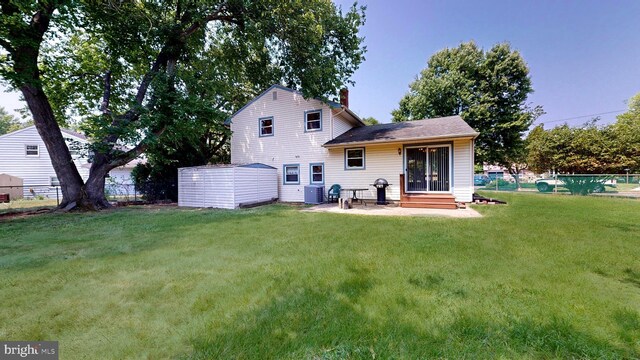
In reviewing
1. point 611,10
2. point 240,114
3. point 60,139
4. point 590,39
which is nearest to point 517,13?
point 611,10

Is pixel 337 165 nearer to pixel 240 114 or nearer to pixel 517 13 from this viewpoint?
pixel 240 114

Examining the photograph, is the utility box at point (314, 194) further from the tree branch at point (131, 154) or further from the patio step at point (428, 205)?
the tree branch at point (131, 154)

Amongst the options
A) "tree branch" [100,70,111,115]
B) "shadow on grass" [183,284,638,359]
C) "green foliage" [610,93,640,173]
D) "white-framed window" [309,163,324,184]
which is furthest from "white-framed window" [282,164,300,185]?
"green foliage" [610,93,640,173]

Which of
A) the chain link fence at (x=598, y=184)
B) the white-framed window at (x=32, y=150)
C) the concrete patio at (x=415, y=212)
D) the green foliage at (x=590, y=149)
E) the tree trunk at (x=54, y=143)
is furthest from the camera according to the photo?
the green foliage at (x=590, y=149)

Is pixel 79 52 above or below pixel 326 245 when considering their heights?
above

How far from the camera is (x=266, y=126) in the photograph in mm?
14445

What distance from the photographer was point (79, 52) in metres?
13.0

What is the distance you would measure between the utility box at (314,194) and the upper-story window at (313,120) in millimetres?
3181

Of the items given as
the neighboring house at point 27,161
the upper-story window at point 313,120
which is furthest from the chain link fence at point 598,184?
the neighboring house at point 27,161

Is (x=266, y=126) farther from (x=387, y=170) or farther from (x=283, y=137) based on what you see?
(x=387, y=170)

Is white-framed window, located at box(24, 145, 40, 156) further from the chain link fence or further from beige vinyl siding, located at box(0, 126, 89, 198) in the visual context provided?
the chain link fence

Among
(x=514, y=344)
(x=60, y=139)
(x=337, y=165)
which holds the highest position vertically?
(x=60, y=139)

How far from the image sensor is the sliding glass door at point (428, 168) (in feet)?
36.6

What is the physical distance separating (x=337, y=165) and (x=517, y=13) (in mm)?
12710
